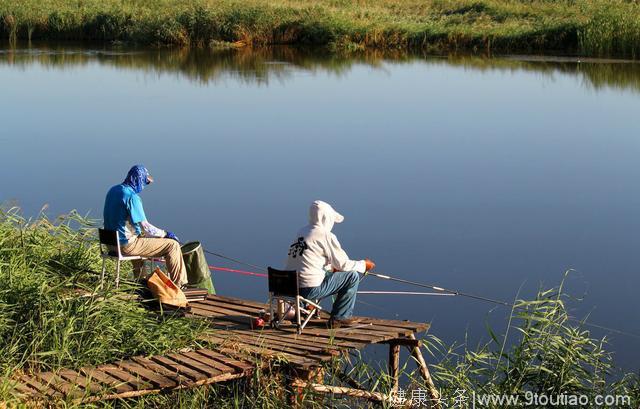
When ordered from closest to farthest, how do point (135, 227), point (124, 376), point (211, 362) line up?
point (124, 376) → point (211, 362) → point (135, 227)

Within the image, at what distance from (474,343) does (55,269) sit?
2.92 metres

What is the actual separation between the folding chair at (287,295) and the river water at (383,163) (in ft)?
5.85

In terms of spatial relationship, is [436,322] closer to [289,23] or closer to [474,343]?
[474,343]

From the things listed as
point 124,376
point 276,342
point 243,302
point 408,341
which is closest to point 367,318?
point 408,341

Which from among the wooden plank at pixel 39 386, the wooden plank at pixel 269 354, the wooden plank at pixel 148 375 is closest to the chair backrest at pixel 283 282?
the wooden plank at pixel 269 354

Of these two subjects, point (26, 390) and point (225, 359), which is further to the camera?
point (225, 359)

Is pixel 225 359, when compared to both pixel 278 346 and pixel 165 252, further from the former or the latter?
pixel 165 252

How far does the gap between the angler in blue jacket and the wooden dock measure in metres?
0.45

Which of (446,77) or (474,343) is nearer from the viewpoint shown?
(474,343)

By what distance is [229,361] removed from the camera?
5742 millimetres

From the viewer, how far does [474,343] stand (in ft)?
25.5

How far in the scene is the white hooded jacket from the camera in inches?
246

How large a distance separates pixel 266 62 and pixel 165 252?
18.8 metres

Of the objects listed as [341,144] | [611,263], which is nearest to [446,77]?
[341,144]
